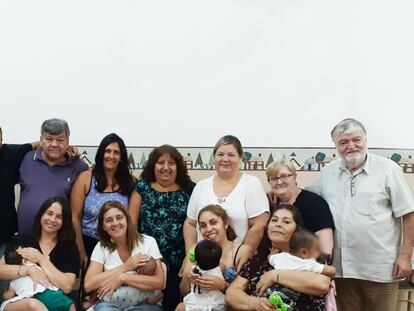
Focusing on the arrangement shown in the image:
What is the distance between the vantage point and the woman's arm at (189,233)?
2689 millimetres

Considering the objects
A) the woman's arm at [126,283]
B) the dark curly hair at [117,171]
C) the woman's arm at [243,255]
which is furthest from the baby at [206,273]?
the dark curly hair at [117,171]

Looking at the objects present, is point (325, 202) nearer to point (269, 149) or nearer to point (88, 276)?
point (269, 149)

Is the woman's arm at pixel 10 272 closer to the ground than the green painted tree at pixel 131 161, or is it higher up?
closer to the ground

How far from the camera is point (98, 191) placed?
9.31ft

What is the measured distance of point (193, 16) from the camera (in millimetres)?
3236

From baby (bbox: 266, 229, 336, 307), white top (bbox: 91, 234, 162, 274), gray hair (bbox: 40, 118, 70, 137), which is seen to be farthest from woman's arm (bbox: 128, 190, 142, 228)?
baby (bbox: 266, 229, 336, 307)

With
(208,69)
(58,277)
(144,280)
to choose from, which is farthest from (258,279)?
(208,69)

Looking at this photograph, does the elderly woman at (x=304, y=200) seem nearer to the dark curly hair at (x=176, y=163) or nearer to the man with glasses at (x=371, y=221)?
the man with glasses at (x=371, y=221)

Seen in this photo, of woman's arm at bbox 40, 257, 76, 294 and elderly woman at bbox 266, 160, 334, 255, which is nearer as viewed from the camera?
woman's arm at bbox 40, 257, 76, 294

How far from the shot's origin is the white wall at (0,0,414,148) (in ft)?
10.5

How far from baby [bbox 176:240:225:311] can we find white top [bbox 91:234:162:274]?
299 mm

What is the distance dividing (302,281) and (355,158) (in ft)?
2.60

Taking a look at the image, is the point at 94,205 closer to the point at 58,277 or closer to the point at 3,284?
the point at 58,277

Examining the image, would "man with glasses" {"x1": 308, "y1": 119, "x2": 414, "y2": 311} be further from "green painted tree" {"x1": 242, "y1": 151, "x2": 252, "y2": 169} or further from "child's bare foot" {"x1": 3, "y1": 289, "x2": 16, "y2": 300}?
"child's bare foot" {"x1": 3, "y1": 289, "x2": 16, "y2": 300}
